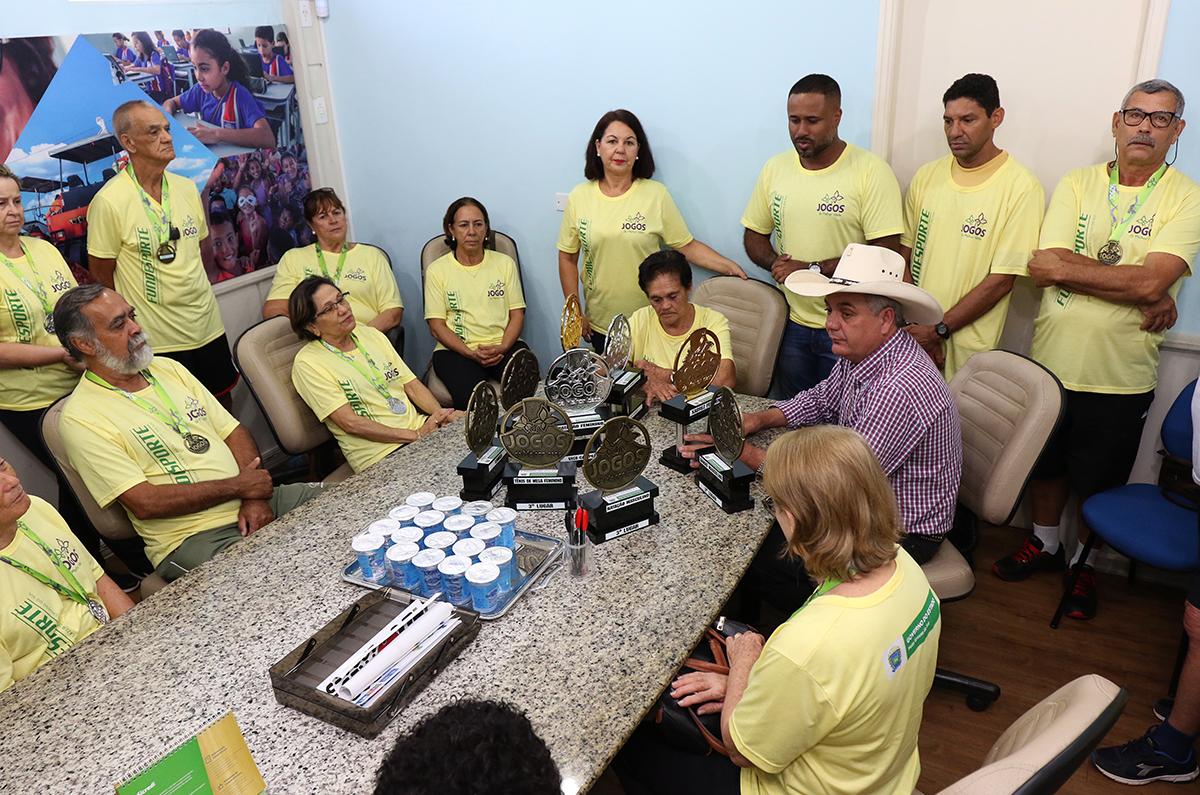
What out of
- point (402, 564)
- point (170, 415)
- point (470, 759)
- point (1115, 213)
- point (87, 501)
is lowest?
point (87, 501)

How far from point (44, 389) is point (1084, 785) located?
12.4 ft

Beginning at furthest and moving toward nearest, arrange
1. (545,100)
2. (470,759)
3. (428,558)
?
(545,100), (428,558), (470,759)

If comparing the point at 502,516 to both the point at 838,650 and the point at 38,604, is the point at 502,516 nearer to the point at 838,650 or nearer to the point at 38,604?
the point at 838,650

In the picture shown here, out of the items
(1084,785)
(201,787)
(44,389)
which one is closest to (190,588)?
(201,787)

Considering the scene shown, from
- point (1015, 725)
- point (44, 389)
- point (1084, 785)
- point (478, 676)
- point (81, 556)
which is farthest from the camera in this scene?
point (44, 389)

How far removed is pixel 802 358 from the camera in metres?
3.62

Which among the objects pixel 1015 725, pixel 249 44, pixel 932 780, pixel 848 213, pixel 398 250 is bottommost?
pixel 932 780

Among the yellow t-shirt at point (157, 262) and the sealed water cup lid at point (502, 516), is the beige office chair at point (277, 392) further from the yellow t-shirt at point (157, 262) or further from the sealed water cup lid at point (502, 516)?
the sealed water cup lid at point (502, 516)

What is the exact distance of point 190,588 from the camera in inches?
80.4

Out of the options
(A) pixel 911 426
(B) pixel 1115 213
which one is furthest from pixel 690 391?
(B) pixel 1115 213

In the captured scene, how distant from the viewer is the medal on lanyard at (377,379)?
3.15 metres

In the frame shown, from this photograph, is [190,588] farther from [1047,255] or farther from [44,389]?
[1047,255]

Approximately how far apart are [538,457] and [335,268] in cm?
221

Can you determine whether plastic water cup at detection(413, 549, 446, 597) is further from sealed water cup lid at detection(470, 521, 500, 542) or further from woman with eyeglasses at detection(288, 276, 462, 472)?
woman with eyeglasses at detection(288, 276, 462, 472)
